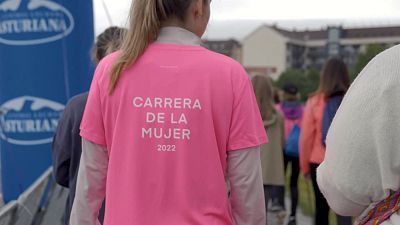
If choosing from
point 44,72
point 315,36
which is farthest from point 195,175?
point 315,36

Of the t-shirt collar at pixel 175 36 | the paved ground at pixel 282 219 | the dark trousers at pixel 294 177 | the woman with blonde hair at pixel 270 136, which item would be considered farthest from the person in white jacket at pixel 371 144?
the dark trousers at pixel 294 177

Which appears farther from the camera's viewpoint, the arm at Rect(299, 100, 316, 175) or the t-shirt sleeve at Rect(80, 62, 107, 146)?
the arm at Rect(299, 100, 316, 175)

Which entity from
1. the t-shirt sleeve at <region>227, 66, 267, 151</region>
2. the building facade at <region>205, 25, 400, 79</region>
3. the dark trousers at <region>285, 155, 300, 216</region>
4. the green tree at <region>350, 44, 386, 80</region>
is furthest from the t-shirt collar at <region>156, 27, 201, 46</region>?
the building facade at <region>205, 25, 400, 79</region>

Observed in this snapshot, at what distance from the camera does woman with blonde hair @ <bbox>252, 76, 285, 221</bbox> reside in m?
5.97

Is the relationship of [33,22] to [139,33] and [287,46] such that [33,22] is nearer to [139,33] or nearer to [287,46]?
[139,33]

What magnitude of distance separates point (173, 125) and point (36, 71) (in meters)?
2.95

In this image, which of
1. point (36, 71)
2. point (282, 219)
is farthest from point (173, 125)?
point (282, 219)

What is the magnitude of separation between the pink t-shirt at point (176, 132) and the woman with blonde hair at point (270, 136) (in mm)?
4004

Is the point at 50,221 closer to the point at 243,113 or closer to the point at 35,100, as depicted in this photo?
the point at 35,100

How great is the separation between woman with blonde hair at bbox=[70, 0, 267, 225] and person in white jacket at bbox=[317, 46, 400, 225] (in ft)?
1.28

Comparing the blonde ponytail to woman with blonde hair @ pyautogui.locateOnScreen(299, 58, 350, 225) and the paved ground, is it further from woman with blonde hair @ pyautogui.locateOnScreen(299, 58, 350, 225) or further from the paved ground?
the paved ground

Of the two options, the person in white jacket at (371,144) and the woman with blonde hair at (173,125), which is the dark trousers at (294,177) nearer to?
the woman with blonde hair at (173,125)

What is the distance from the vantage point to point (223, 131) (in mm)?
1953

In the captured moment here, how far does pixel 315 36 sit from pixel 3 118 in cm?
10179
